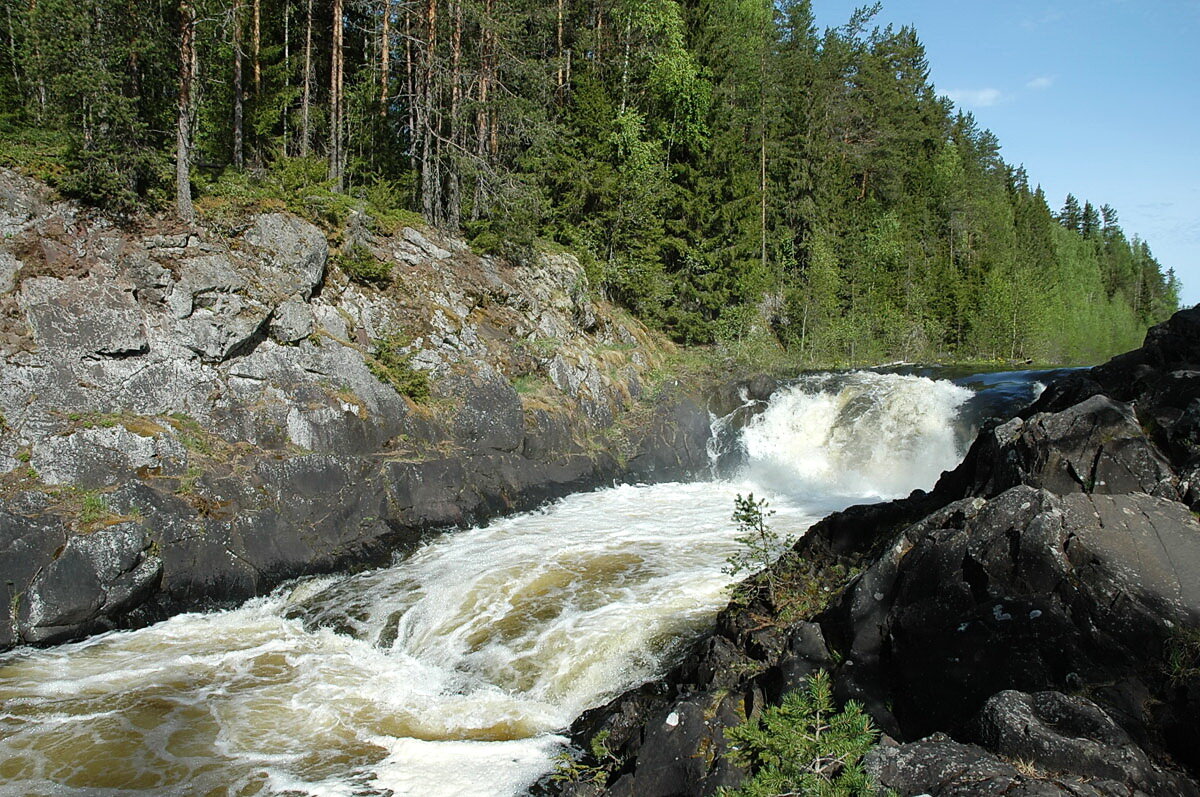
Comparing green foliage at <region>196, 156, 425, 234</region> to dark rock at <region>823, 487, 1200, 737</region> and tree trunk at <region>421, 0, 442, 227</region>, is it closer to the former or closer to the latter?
tree trunk at <region>421, 0, 442, 227</region>

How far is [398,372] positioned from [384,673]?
6.99m

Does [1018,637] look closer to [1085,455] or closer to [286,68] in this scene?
[1085,455]

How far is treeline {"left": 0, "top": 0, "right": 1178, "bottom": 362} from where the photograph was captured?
13070 mm

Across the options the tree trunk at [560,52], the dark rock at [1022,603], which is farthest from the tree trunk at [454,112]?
the dark rock at [1022,603]

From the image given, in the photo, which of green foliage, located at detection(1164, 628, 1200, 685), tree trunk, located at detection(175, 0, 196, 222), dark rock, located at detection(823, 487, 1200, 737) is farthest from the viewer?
tree trunk, located at detection(175, 0, 196, 222)

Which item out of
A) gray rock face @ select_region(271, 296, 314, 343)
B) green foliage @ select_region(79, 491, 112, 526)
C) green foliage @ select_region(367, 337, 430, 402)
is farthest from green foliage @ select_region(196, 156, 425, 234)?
green foliage @ select_region(79, 491, 112, 526)

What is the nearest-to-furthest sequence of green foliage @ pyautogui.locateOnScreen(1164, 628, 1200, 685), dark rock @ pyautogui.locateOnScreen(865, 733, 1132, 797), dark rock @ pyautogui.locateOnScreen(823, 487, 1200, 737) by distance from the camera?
dark rock @ pyautogui.locateOnScreen(865, 733, 1132, 797), green foliage @ pyautogui.locateOnScreen(1164, 628, 1200, 685), dark rock @ pyautogui.locateOnScreen(823, 487, 1200, 737)

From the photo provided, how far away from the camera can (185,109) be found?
1279 centimetres

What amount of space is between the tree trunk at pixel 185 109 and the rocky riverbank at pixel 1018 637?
11845mm

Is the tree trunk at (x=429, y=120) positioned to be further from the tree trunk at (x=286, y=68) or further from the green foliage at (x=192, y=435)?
the green foliage at (x=192, y=435)

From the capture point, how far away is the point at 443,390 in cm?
1388

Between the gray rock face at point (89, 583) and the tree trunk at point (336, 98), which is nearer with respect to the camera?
the gray rock face at point (89, 583)

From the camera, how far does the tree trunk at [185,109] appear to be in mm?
12570

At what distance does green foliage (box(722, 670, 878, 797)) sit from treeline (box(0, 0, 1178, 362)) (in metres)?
13.2
